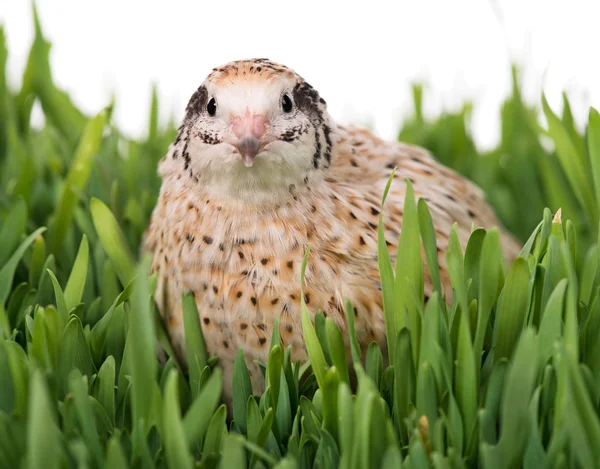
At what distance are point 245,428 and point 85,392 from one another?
0.91 ft

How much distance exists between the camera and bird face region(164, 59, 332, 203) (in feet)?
4.12

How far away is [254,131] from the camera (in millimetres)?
1229

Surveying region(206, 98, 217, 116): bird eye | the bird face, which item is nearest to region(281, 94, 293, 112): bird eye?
the bird face

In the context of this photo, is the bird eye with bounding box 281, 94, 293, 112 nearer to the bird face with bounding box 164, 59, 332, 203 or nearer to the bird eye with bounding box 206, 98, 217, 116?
the bird face with bounding box 164, 59, 332, 203

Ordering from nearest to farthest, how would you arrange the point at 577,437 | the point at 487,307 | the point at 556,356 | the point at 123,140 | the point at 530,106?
the point at 577,437 < the point at 556,356 < the point at 487,307 < the point at 123,140 < the point at 530,106

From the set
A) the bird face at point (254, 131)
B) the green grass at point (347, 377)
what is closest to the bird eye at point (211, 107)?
the bird face at point (254, 131)

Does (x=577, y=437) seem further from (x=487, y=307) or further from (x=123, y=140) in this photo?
(x=123, y=140)

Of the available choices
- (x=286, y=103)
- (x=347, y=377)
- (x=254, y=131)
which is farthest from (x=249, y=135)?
(x=347, y=377)

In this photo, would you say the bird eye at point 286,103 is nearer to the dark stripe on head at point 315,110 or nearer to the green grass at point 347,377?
the dark stripe on head at point 315,110

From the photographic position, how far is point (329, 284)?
1309mm

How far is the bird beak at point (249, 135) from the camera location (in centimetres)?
121

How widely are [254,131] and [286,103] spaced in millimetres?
120

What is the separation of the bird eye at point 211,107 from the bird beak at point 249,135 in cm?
7

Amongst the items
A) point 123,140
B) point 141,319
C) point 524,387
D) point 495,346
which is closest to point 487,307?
point 495,346
